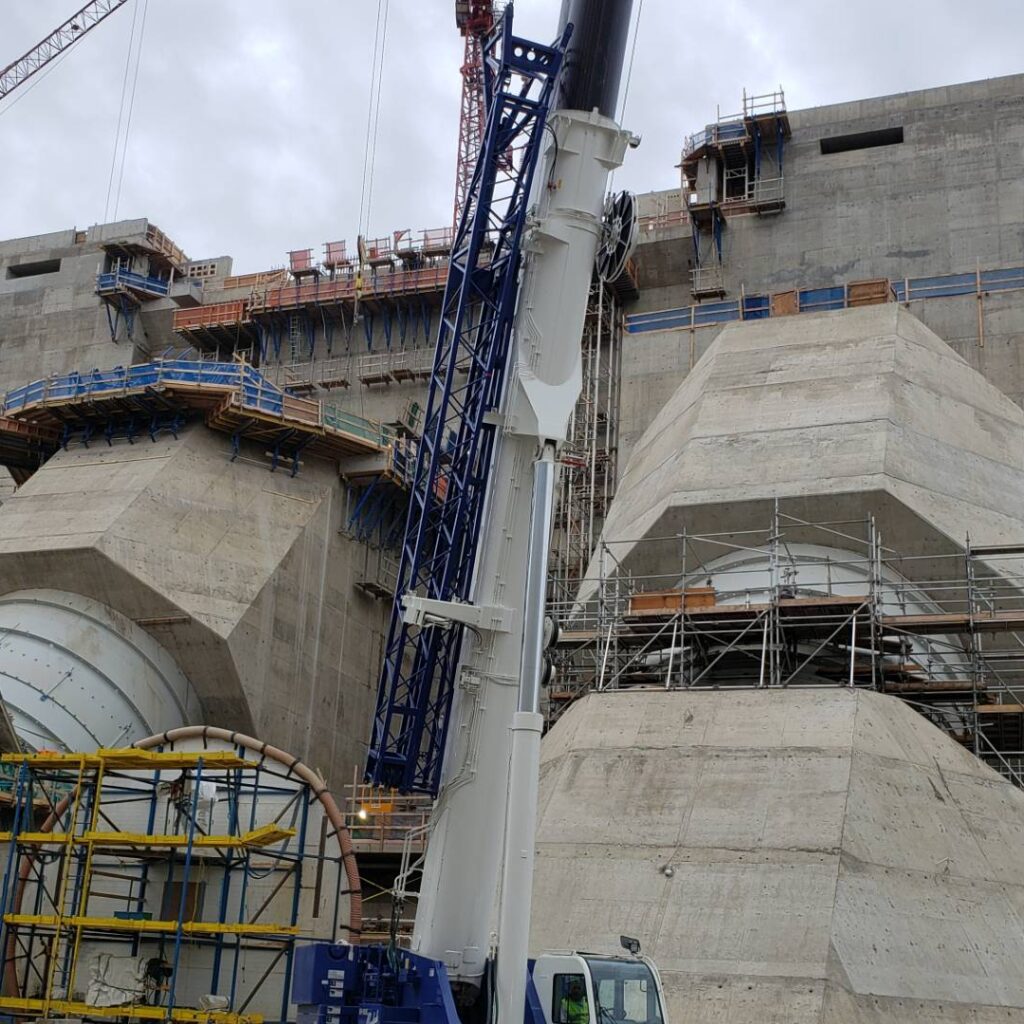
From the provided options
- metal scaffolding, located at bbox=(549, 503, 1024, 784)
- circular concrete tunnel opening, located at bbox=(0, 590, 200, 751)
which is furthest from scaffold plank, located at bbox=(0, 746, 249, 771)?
circular concrete tunnel opening, located at bbox=(0, 590, 200, 751)

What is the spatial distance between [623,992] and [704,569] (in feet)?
46.0

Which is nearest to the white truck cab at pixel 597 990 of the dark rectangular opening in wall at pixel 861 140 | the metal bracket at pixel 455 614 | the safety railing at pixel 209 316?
the metal bracket at pixel 455 614

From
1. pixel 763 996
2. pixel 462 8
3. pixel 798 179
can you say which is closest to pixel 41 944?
pixel 763 996

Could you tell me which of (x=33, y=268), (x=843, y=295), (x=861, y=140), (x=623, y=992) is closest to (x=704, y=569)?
(x=843, y=295)

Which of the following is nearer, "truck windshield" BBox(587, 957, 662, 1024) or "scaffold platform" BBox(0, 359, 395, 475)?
"truck windshield" BBox(587, 957, 662, 1024)

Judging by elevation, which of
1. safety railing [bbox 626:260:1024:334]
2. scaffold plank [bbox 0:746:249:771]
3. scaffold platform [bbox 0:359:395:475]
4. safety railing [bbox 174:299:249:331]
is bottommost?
scaffold plank [bbox 0:746:249:771]

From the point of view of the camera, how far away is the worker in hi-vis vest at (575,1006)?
14977mm

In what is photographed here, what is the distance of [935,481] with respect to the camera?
89.9 ft

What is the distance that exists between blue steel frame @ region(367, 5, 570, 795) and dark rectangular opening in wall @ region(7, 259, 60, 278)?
135 feet

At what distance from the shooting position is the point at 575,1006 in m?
15.0

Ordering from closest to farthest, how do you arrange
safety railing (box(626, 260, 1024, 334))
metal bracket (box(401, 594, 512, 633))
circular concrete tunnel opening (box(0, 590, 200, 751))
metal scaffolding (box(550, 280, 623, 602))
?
1. metal bracket (box(401, 594, 512, 633))
2. circular concrete tunnel opening (box(0, 590, 200, 751))
3. safety railing (box(626, 260, 1024, 334))
4. metal scaffolding (box(550, 280, 623, 602))

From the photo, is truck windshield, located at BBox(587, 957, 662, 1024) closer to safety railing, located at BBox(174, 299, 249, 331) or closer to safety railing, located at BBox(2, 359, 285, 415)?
safety railing, located at BBox(2, 359, 285, 415)

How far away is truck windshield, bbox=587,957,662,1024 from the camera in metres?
15.2

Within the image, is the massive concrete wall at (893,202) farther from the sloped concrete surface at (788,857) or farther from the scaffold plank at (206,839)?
the scaffold plank at (206,839)
